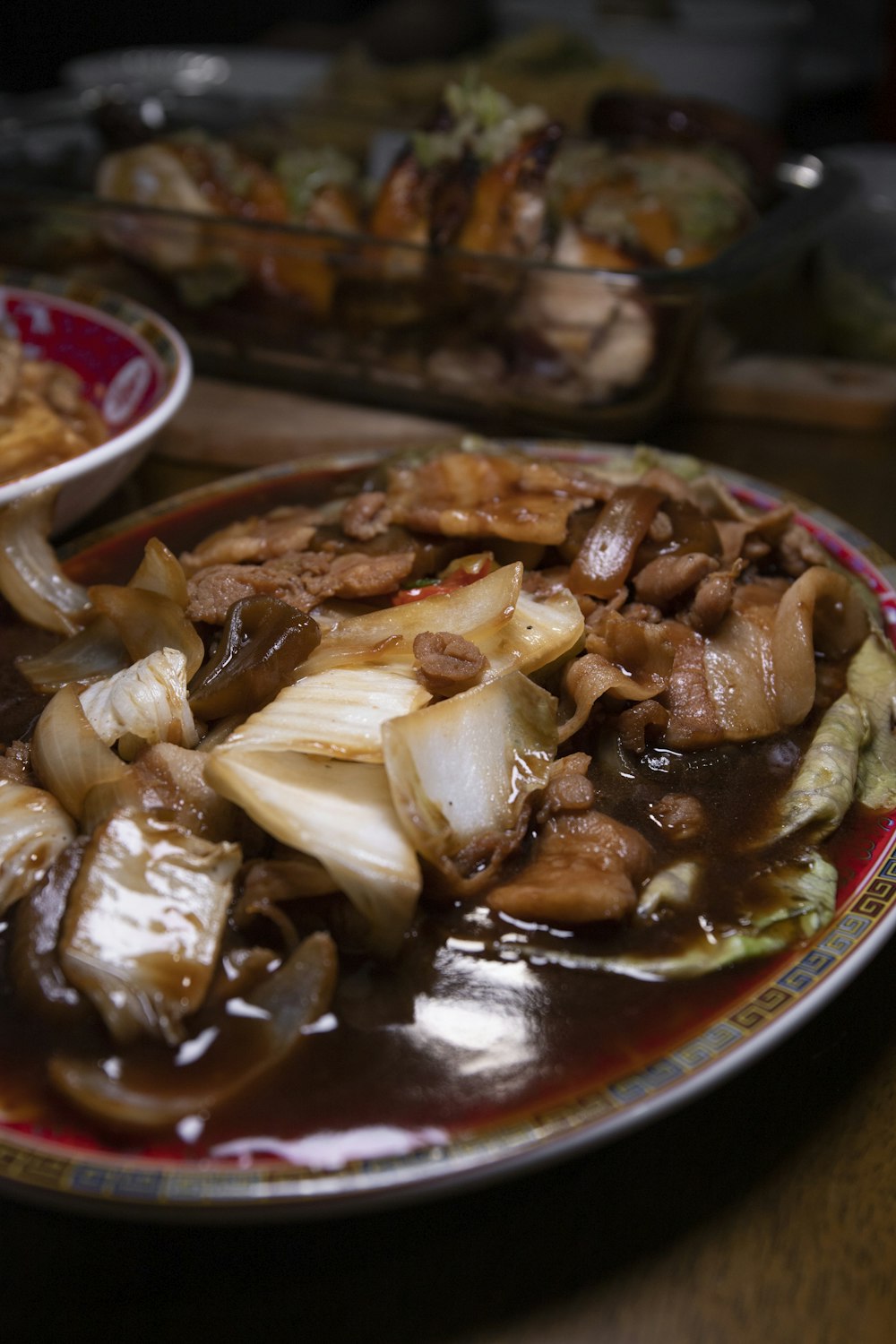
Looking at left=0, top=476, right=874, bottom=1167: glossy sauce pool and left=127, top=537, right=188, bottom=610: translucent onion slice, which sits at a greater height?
left=127, top=537, right=188, bottom=610: translucent onion slice

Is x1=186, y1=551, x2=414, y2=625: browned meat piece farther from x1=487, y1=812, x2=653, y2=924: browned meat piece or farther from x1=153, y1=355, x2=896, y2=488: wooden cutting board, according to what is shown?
x1=153, y1=355, x2=896, y2=488: wooden cutting board

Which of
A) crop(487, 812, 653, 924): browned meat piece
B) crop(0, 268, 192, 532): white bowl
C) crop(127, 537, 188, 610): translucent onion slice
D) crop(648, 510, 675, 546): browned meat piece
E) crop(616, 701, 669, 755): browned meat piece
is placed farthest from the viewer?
crop(0, 268, 192, 532): white bowl

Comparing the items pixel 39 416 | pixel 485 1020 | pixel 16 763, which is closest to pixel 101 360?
pixel 39 416

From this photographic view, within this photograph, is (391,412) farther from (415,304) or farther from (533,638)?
(533,638)

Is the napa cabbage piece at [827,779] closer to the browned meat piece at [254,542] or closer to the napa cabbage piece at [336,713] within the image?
the napa cabbage piece at [336,713]

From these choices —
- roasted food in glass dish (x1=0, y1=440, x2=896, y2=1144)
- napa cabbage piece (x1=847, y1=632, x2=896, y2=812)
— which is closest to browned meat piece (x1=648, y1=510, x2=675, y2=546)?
roasted food in glass dish (x1=0, y1=440, x2=896, y2=1144)

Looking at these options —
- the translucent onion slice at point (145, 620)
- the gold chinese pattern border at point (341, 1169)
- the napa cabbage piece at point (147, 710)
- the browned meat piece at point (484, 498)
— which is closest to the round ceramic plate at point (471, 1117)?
the gold chinese pattern border at point (341, 1169)
